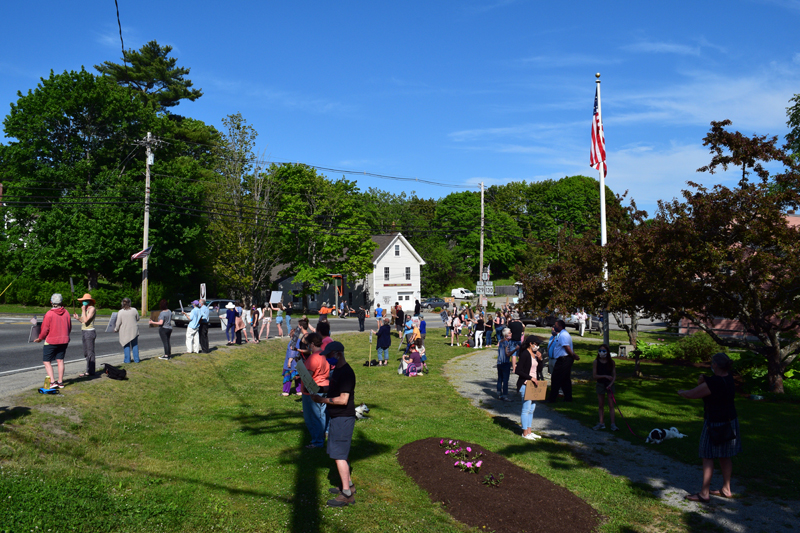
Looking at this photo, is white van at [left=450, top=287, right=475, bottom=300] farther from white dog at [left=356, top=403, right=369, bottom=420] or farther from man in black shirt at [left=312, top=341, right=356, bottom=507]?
man in black shirt at [left=312, top=341, right=356, bottom=507]

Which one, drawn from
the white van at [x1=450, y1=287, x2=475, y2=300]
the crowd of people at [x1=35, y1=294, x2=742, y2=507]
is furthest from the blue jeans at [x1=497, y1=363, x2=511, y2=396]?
the white van at [x1=450, y1=287, x2=475, y2=300]

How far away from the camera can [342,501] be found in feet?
22.2

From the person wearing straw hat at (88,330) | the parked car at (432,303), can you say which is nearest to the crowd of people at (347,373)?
the person wearing straw hat at (88,330)

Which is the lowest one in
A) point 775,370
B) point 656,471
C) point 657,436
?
point 656,471

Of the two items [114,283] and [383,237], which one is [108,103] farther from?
[383,237]

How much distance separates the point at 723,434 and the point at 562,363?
6904 mm

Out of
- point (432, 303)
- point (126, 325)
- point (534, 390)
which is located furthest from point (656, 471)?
point (432, 303)

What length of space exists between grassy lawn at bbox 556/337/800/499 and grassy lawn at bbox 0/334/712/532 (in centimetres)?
16

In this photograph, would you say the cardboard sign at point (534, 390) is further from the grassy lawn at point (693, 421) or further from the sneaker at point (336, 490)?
the sneaker at point (336, 490)

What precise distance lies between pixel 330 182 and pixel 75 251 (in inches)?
997

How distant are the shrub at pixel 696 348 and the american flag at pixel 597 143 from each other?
7819 mm

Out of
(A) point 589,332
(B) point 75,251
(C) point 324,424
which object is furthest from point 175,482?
(B) point 75,251

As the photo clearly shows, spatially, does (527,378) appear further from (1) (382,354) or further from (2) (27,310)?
(2) (27,310)

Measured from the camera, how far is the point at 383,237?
68.2 metres
